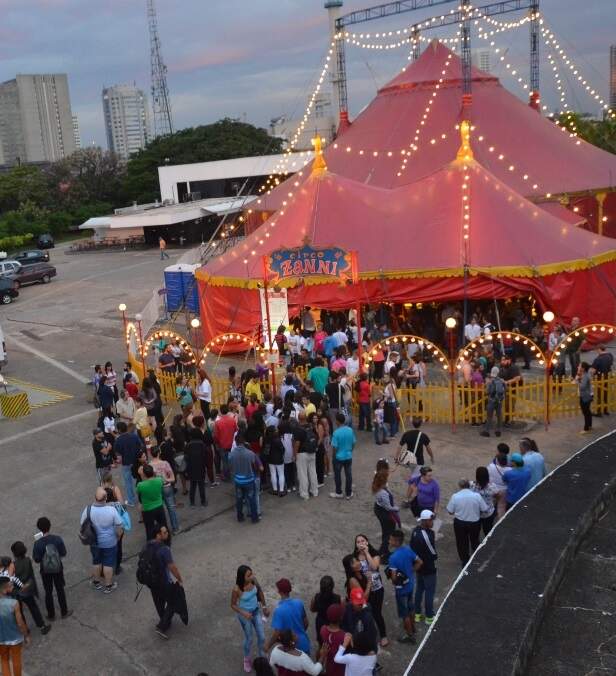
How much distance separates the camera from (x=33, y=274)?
3547 cm

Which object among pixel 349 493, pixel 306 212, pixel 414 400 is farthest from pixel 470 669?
pixel 306 212

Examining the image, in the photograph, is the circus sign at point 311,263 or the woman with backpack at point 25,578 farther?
the circus sign at point 311,263

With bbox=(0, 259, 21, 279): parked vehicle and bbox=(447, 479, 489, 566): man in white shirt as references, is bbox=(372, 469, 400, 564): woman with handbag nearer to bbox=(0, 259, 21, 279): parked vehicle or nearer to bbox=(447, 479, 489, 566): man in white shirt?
bbox=(447, 479, 489, 566): man in white shirt

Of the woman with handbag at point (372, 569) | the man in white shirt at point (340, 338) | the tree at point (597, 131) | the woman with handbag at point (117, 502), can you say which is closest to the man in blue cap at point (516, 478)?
the woman with handbag at point (372, 569)

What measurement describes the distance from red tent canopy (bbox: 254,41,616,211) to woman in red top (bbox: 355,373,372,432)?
11.4 metres

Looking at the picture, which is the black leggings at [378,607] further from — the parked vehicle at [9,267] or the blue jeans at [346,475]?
the parked vehicle at [9,267]

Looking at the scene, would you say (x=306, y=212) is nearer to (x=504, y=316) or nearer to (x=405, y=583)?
(x=504, y=316)

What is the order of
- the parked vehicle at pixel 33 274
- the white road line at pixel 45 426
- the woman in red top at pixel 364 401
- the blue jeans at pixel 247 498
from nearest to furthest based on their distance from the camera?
the blue jeans at pixel 247 498 → the woman in red top at pixel 364 401 → the white road line at pixel 45 426 → the parked vehicle at pixel 33 274

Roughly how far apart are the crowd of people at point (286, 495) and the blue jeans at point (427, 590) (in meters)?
0.01

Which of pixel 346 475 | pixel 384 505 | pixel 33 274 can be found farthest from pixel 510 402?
pixel 33 274

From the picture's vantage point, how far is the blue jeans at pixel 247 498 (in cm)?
976

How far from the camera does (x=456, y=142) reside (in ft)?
75.5

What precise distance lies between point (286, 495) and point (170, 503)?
193 cm

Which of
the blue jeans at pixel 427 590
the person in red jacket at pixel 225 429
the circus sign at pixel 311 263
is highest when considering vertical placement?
the circus sign at pixel 311 263
